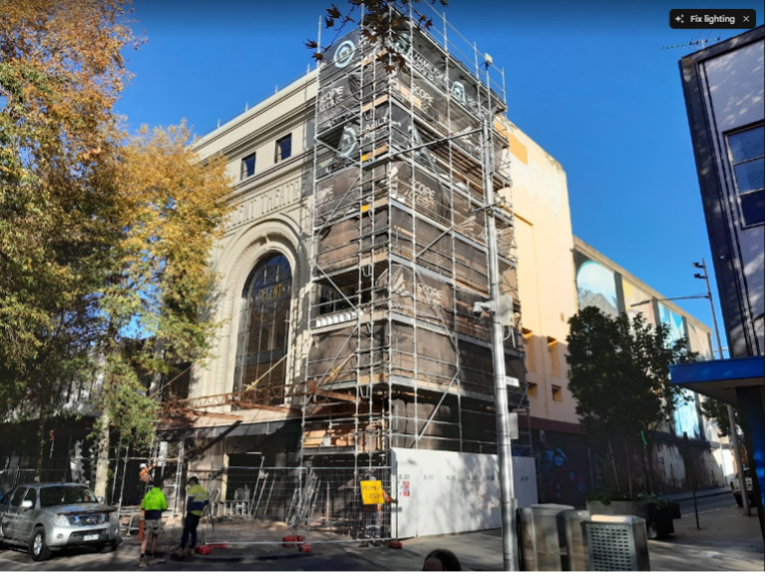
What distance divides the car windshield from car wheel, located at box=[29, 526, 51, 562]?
79cm

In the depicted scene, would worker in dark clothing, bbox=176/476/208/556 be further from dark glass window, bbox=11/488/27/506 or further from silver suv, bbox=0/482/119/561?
dark glass window, bbox=11/488/27/506

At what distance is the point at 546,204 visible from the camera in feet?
116

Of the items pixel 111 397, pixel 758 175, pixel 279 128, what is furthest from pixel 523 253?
pixel 111 397

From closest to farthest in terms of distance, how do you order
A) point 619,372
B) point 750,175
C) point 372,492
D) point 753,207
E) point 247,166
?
point 753,207, point 372,492, point 750,175, point 619,372, point 247,166

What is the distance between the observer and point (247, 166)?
30.0 meters

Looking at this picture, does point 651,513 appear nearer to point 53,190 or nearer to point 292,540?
point 292,540

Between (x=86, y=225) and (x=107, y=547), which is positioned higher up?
(x=86, y=225)

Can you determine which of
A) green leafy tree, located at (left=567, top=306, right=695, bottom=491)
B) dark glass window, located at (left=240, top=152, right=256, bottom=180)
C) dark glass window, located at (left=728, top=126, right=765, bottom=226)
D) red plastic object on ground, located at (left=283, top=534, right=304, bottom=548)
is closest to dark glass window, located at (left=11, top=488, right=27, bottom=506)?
red plastic object on ground, located at (left=283, top=534, right=304, bottom=548)

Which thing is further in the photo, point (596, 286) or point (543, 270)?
point (596, 286)

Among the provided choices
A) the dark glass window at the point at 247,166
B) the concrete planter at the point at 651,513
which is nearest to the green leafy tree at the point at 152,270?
the dark glass window at the point at 247,166

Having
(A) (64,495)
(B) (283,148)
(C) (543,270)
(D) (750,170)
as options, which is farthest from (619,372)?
(A) (64,495)

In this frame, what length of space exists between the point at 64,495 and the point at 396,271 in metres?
11.9

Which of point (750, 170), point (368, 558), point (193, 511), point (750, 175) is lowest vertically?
point (368, 558)

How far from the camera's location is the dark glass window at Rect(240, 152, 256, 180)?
29.8m
